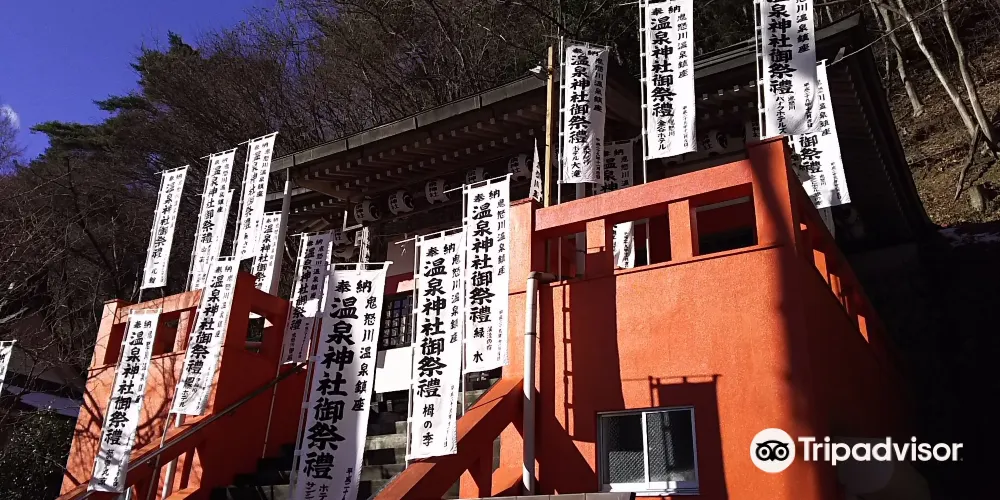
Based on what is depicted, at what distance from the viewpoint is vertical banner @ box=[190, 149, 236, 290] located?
9.69 meters

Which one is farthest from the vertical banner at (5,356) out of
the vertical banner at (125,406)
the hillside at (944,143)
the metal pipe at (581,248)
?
the hillside at (944,143)

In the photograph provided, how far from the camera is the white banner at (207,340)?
8.16 m

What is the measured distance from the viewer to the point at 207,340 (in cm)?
859

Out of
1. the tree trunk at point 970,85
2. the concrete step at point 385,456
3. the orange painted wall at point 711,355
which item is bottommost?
the concrete step at point 385,456

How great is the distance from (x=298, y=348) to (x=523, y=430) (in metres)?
4.34

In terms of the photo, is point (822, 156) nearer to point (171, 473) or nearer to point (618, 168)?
point (618, 168)

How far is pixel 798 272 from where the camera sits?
571cm

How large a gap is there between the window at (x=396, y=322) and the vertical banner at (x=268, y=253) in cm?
205

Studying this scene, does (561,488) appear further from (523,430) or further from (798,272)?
(798,272)

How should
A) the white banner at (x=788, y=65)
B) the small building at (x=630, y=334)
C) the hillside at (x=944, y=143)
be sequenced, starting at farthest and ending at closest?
the hillside at (x=944, y=143)
the white banner at (x=788, y=65)
the small building at (x=630, y=334)

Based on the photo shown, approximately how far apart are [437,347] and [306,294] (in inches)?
174

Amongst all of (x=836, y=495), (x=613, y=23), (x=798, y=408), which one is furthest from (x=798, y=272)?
(x=613, y=23)

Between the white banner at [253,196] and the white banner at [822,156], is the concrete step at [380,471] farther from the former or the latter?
the white banner at [822,156]

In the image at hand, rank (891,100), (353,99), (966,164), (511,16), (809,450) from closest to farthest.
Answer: (809,450) → (966,164) → (511,16) → (353,99) → (891,100)
